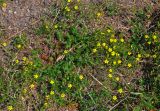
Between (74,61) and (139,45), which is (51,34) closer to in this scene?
(74,61)

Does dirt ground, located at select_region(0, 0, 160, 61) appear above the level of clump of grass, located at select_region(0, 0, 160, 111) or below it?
above

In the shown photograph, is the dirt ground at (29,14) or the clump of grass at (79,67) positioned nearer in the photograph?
the clump of grass at (79,67)

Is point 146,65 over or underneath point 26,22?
underneath

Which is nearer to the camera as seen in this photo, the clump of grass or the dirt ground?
the clump of grass

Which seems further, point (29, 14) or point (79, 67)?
point (29, 14)

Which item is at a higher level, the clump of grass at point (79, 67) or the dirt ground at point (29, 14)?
the dirt ground at point (29, 14)

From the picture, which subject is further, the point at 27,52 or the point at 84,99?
the point at 27,52

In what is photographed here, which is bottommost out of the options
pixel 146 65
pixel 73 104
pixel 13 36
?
pixel 73 104

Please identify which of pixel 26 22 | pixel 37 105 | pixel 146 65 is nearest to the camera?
pixel 37 105

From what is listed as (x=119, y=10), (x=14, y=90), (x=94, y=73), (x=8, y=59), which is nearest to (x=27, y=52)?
(x=8, y=59)

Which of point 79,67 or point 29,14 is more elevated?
point 29,14

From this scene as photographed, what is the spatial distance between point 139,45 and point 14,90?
5.50 ft

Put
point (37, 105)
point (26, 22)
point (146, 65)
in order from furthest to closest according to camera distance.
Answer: point (26, 22) → point (146, 65) → point (37, 105)

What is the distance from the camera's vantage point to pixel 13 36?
539cm
